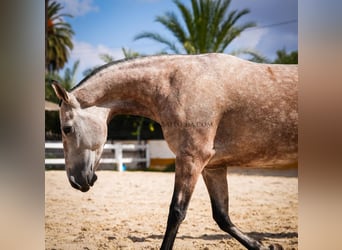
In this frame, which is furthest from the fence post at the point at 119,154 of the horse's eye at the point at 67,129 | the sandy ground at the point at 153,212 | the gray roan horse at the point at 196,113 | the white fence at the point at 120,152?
the horse's eye at the point at 67,129

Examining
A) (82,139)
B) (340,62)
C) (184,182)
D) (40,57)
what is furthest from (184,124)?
(40,57)

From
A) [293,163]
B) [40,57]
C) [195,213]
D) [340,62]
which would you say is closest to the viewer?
[340,62]

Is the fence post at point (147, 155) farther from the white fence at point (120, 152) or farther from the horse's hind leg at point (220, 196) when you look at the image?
the horse's hind leg at point (220, 196)

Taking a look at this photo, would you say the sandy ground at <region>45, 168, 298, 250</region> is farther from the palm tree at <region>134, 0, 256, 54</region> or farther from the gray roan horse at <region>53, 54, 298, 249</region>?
the palm tree at <region>134, 0, 256, 54</region>

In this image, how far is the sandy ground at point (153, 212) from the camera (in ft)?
11.1

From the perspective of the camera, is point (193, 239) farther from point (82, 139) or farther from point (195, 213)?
point (82, 139)

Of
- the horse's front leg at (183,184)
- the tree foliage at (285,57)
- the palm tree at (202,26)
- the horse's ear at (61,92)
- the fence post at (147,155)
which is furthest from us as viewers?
the fence post at (147,155)

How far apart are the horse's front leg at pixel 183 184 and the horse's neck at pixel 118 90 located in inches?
17.6

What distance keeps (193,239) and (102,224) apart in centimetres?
82

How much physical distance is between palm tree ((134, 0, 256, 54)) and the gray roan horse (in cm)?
46

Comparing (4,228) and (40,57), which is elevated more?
(40,57)

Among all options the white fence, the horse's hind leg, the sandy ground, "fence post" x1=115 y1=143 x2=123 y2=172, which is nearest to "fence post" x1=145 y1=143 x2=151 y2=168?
the white fence

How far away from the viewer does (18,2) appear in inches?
143

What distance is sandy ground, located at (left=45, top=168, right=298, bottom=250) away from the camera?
11.1ft
